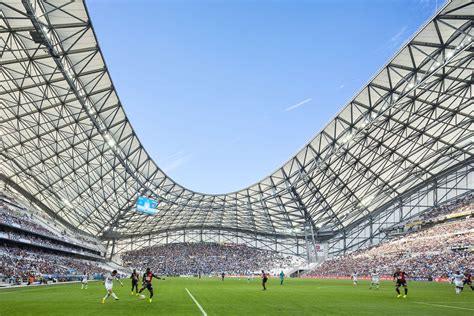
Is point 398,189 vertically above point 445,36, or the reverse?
point 445,36

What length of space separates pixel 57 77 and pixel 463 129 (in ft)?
178

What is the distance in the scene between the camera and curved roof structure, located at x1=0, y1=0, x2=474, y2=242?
32.6 meters

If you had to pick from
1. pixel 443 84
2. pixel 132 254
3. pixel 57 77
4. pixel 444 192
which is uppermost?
pixel 443 84

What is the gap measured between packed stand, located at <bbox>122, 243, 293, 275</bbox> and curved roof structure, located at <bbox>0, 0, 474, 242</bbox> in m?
14.2

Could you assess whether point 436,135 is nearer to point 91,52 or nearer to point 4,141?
point 91,52

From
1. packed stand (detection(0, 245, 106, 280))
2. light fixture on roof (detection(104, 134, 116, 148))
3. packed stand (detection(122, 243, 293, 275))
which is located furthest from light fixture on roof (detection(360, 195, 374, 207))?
packed stand (detection(0, 245, 106, 280))

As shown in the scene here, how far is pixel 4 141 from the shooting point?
4938cm

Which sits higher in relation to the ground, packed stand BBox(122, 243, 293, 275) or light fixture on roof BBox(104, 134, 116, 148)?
light fixture on roof BBox(104, 134, 116, 148)

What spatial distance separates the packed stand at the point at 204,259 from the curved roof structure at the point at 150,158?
14169 millimetres

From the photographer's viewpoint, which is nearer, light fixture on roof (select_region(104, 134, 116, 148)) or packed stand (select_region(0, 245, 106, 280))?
packed stand (select_region(0, 245, 106, 280))

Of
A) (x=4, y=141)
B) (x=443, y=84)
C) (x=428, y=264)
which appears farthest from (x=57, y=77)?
(x=428, y=264)

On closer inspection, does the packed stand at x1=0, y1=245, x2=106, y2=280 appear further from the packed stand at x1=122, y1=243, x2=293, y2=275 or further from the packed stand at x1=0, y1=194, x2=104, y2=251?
the packed stand at x1=122, y1=243, x2=293, y2=275

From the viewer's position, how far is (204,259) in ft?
350

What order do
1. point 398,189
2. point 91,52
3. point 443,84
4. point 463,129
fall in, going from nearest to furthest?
1. point 91,52
2. point 443,84
3. point 463,129
4. point 398,189
